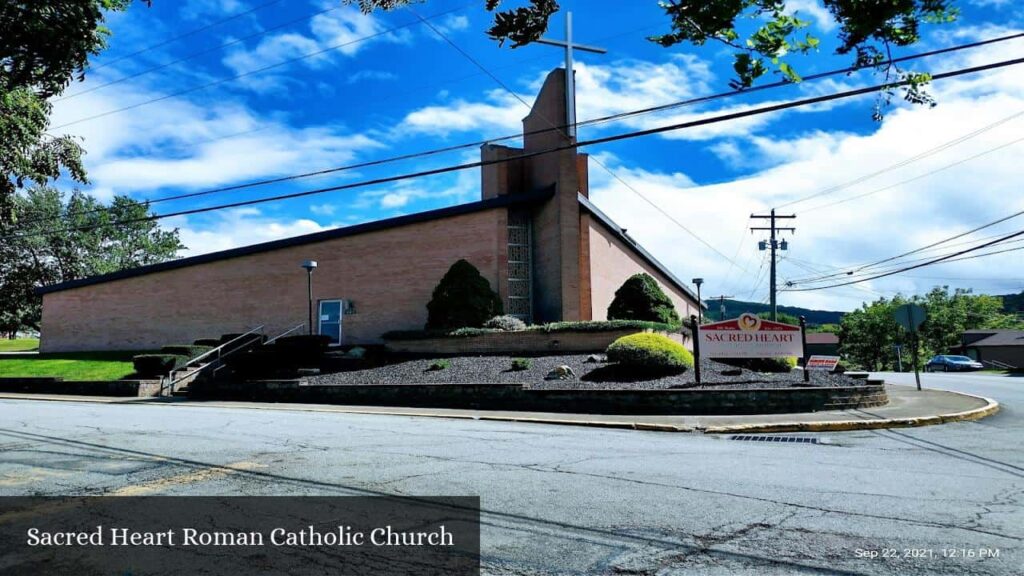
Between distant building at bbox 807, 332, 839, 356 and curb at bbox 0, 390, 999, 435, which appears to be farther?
distant building at bbox 807, 332, 839, 356

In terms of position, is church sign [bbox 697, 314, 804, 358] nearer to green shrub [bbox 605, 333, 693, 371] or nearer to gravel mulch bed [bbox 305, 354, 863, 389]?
gravel mulch bed [bbox 305, 354, 863, 389]

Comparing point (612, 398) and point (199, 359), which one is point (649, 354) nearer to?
point (612, 398)

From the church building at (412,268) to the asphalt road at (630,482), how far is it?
47.2 ft

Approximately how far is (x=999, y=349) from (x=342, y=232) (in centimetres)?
6951

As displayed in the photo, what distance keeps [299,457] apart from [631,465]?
415 centimetres

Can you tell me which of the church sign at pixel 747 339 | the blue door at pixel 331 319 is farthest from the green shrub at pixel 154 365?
the church sign at pixel 747 339

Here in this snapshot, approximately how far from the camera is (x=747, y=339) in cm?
1736

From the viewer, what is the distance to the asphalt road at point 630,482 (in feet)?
15.3

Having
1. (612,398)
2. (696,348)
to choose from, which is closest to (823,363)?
(696,348)

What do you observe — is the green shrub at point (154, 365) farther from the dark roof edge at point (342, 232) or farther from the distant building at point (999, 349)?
the distant building at point (999, 349)

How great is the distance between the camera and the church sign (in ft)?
56.9

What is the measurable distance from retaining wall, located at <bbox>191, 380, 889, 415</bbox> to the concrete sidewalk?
38 cm

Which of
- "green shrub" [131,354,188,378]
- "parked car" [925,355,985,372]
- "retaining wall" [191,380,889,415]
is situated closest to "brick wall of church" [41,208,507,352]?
"green shrub" [131,354,188,378]

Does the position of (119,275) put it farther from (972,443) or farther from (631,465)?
(972,443)
